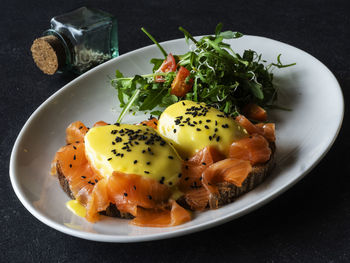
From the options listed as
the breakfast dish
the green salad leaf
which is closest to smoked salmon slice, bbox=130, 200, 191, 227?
the breakfast dish

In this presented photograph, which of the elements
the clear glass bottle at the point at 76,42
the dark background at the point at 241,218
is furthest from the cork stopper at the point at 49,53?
the dark background at the point at 241,218

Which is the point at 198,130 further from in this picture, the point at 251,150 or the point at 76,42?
the point at 76,42

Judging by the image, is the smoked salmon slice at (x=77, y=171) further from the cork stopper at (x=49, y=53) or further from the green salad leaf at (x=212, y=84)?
the cork stopper at (x=49, y=53)

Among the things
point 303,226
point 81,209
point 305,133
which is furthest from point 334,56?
point 81,209

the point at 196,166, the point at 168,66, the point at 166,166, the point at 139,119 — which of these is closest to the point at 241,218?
the point at 196,166

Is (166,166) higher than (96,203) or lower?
higher

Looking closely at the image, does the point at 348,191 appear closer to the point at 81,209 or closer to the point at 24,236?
the point at 81,209

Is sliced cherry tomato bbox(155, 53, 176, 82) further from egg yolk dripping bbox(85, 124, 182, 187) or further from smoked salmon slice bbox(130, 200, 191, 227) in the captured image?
smoked salmon slice bbox(130, 200, 191, 227)
